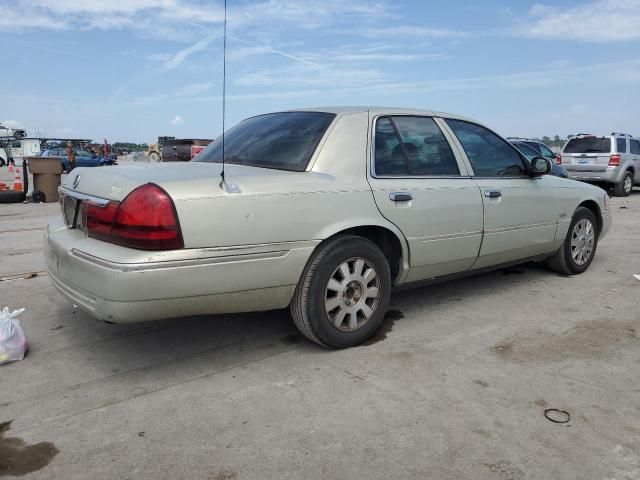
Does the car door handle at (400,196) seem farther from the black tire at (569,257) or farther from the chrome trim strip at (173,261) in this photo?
the black tire at (569,257)

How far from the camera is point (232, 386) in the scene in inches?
115

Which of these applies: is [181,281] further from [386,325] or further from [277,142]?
[386,325]

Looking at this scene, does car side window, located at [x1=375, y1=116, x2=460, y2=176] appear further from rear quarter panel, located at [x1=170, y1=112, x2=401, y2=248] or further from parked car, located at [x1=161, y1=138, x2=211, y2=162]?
parked car, located at [x1=161, y1=138, x2=211, y2=162]

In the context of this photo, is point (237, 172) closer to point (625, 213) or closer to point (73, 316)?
point (73, 316)

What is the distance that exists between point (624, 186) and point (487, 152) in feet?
42.4

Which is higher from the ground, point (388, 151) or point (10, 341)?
point (388, 151)

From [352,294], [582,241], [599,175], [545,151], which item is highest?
[545,151]

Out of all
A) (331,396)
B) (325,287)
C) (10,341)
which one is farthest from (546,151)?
(10,341)

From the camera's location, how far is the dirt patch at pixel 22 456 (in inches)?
86.4

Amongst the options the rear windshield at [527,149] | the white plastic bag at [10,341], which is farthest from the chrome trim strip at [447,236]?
the rear windshield at [527,149]

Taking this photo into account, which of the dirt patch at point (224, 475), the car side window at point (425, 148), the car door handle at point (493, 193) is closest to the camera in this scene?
the dirt patch at point (224, 475)

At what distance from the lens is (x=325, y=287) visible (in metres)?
3.21

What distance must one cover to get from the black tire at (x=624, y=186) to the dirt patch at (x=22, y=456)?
15.9m

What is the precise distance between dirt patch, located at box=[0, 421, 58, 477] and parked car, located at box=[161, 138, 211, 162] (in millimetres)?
19576
